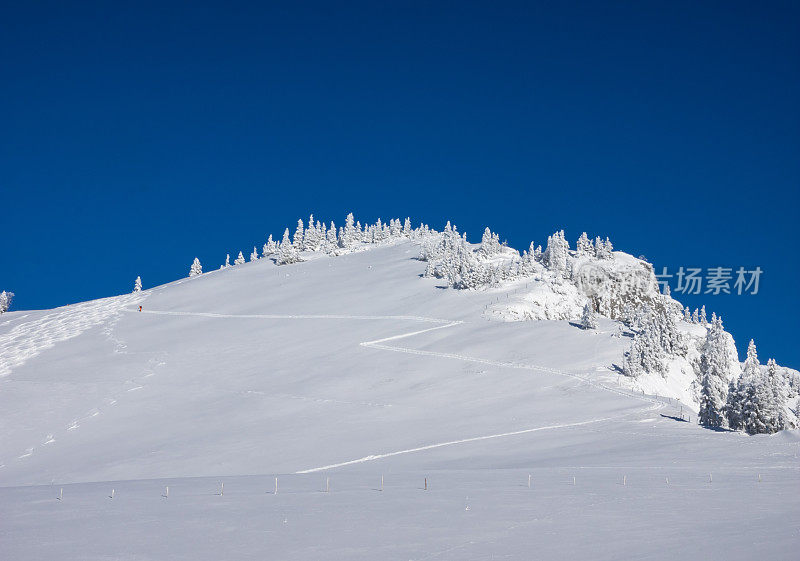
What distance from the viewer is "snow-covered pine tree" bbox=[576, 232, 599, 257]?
4240 inches

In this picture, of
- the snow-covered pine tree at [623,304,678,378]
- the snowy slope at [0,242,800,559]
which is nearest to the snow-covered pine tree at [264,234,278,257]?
the snowy slope at [0,242,800,559]

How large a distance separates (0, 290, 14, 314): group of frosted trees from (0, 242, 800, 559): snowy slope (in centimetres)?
2367

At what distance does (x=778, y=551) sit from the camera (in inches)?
678

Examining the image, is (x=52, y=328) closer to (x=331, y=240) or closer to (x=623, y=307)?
(x=331, y=240)

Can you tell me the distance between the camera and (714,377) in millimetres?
43875

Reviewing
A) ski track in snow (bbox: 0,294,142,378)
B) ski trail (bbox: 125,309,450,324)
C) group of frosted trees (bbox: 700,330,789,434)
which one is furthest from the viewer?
ski trail (bbox: 125,309,450,324)

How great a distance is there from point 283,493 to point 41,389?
154ft

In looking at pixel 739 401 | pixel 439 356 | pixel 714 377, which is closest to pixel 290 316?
pixel 439 356

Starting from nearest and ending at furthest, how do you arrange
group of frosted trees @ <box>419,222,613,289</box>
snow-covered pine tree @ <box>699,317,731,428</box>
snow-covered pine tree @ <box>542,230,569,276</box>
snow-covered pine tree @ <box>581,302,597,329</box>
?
snow-covered pine tree @ <box>699,317,731,428</box>, snow-covered pine tree @ <box>581,302,597,329</box>, group of frosted trees @ <box>419,222,613,289</box>, snow-covered pine tree @ <box>542,230,569,276</box>

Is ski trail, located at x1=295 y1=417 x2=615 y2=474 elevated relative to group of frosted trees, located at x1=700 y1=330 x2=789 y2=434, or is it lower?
lower

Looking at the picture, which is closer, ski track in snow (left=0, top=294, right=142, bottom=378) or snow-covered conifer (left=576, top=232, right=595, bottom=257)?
ski track in snow (left=0, top=294, right=142, bottom=378)

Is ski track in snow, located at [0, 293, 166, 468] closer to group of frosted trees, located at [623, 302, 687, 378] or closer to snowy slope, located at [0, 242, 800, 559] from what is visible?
snowy slope, located at [0, 242, 800, 559]

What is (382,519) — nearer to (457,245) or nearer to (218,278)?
(457,245)

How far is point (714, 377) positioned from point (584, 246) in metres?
68.6
